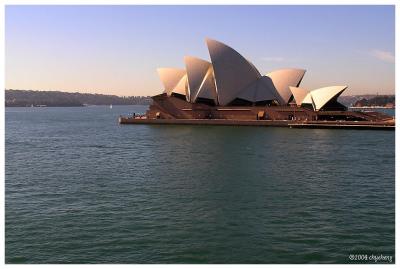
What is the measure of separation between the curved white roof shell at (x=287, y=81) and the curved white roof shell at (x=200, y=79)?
9.50 m

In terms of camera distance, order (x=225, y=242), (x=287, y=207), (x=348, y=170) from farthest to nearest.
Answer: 1. (x=348, y=170)
2. (x=287, y=207)
3. (x=225, y=242)

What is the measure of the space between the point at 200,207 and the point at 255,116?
153ft

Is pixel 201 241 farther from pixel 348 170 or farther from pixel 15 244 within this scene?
pixel 348 170

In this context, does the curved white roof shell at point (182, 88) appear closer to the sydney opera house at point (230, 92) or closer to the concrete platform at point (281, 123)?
the sydney opera house at point (230, 92)

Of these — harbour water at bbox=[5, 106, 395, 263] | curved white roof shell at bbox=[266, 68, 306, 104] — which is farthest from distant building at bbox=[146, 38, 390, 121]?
harbour water at bbox=[5, 106, 395, 263]

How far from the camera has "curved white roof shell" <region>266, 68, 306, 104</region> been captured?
64.5 m

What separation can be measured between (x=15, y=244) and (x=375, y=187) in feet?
50.1

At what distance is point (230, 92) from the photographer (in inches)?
2527

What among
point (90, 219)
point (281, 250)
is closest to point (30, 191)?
point (90, 219)

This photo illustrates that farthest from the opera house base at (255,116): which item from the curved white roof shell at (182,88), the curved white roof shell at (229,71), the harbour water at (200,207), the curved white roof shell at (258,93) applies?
the harbour water at (200,207)

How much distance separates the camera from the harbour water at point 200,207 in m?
12.5

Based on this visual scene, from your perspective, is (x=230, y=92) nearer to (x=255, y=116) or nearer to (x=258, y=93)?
(x=258, y=93)

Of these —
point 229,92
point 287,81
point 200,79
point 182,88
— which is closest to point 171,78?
point 182,88

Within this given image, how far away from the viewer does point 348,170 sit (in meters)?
24.8
